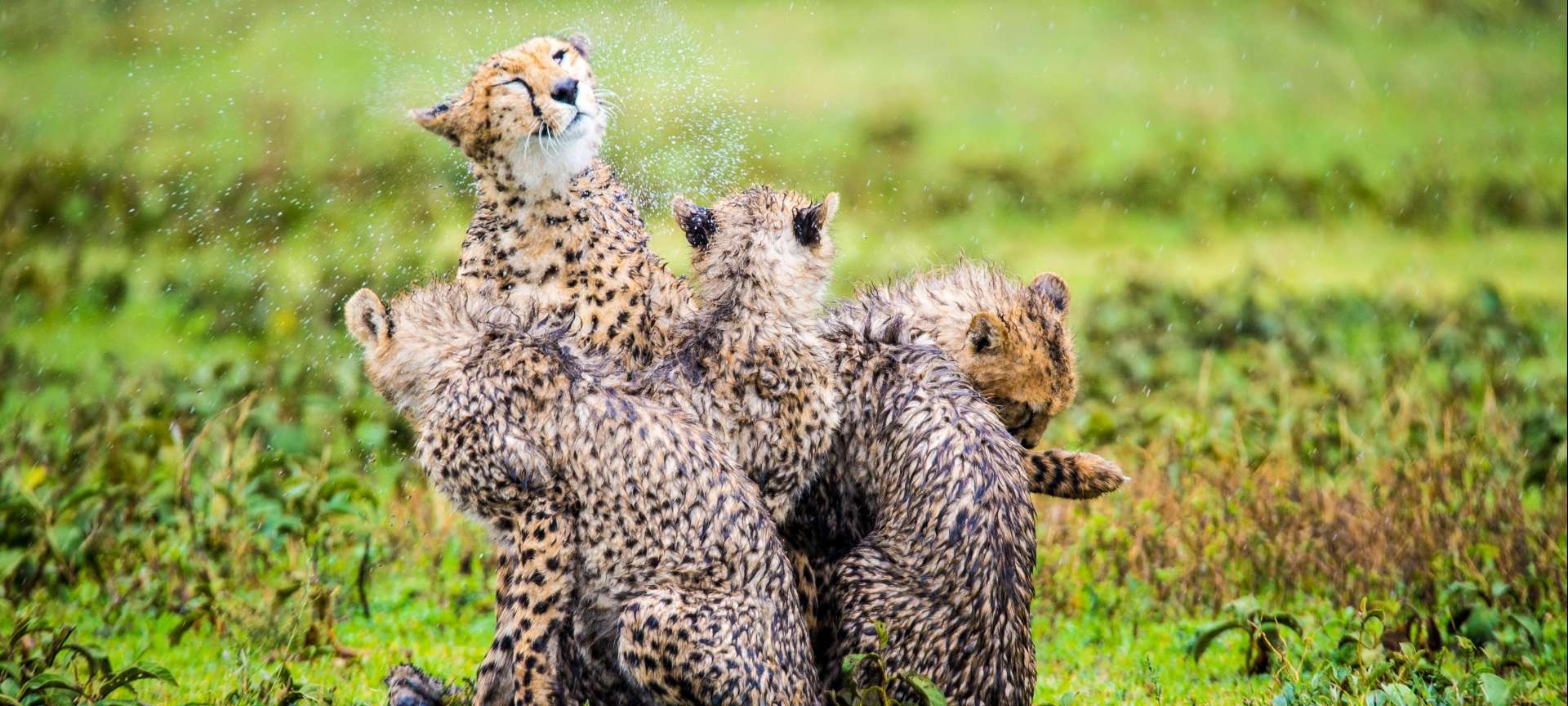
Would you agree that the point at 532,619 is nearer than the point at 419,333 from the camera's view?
Yes

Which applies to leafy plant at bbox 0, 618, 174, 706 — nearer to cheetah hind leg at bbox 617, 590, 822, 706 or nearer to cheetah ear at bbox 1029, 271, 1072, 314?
cheetah hind leg at bbox 617, 590, 822, 706

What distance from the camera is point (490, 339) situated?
4.36m

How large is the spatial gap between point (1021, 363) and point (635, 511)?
128cm

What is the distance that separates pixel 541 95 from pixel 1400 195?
9627 millimetres

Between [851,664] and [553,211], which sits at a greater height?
[553,211]

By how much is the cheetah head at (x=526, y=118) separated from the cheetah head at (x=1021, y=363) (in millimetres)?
1273

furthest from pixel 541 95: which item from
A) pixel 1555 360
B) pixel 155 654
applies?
pixel 1555 360

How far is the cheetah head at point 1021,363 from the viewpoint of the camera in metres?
4.70

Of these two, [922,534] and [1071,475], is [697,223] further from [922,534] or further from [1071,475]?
[1071,475]

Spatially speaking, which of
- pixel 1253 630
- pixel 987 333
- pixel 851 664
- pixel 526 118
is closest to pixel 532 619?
pixel 851 664

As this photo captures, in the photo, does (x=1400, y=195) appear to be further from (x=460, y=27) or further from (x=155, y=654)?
(x=155, y=654)

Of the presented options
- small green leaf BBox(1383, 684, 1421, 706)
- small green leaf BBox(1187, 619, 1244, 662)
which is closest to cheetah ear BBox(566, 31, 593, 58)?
small green leaf BBox(1187, 619, 1244, 662)

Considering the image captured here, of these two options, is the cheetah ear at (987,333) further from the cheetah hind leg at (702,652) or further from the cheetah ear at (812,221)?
the cheetah hind leg at (702,652)

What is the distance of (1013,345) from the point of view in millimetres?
4715
